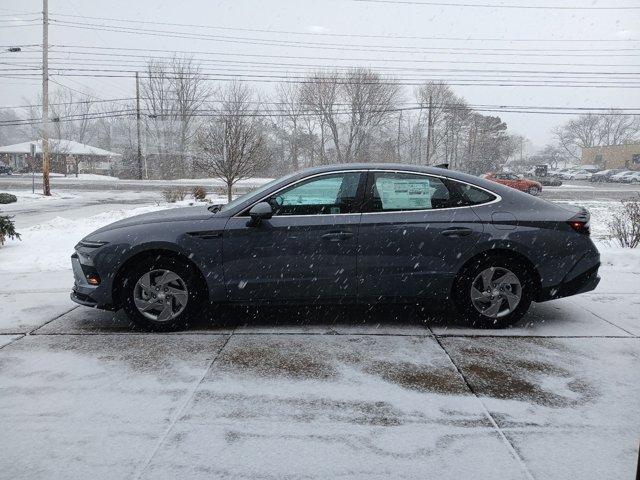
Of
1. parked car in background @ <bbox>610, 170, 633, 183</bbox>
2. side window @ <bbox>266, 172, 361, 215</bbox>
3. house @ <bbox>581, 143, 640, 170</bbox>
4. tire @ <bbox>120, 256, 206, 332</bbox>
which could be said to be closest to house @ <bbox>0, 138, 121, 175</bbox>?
parked car in background @ <bbox>610, 170, 633, 183</bbox>

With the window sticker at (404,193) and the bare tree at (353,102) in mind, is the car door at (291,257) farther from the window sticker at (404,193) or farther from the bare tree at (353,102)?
the bare tree at (353,102)

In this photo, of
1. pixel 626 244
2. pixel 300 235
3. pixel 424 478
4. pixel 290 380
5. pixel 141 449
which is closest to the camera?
pixel 424 478

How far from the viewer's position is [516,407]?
335 cm

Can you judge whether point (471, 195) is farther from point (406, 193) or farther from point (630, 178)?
point (630, 178)

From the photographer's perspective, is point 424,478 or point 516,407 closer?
point 424,478

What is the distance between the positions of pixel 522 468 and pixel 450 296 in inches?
91.5

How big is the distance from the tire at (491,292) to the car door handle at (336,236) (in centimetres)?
107

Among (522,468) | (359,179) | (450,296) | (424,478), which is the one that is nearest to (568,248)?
(450,296)

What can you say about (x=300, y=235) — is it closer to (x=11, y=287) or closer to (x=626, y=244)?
(x=11, y=287)

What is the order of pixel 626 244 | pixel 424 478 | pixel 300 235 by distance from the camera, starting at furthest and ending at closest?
pixel 626 244, pixel 300 235, pixel 424 478

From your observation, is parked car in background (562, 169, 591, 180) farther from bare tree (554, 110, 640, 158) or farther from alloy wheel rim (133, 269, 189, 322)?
alloy wheel rim (133, 269, 189, 322)

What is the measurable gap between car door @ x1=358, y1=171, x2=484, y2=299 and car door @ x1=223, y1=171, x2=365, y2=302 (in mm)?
138

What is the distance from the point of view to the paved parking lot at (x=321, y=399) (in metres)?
2.71

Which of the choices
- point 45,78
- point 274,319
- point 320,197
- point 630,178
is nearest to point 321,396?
point 274,319
